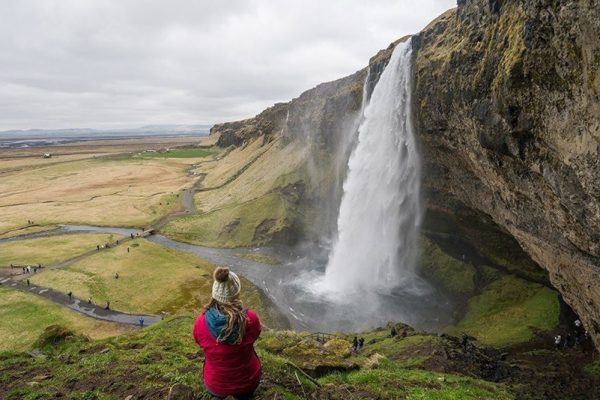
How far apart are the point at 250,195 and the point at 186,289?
40034 millimetres

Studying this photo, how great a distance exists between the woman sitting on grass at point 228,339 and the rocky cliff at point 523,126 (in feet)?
58.4

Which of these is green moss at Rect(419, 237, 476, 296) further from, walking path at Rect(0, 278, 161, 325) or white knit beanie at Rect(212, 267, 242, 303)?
white knit beanie at Rect(212, 267, 242, 303)

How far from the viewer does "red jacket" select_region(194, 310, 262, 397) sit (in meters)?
8.02

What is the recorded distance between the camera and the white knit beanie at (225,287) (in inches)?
307

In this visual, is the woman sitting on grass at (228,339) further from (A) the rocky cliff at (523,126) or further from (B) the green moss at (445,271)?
(B) the green moss at (445,271)

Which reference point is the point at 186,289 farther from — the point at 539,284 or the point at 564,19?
the point at 564,19

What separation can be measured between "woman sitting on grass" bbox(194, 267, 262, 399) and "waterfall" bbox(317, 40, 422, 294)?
139 ft

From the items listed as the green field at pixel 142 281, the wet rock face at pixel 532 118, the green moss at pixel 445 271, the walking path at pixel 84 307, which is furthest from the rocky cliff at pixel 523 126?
the walking path at pixel 84 307

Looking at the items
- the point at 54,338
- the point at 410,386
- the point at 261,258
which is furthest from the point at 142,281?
the point at 410,386

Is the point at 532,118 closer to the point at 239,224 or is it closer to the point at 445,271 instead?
the point at 445,271

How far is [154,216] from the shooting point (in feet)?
299

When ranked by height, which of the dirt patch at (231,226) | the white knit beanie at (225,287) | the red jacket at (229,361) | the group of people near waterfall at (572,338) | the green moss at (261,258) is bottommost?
the green moss at (261,258)

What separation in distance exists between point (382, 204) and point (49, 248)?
55.8m

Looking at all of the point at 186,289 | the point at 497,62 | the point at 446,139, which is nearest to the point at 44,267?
the point at 186,289
